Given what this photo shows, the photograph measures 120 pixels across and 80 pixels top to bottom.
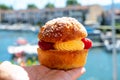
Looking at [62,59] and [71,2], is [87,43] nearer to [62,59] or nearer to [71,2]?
[62,59]

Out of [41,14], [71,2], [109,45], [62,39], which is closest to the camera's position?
[62,39]

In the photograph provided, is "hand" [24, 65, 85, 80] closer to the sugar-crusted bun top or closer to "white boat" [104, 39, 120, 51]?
the sugar-crusted bun top

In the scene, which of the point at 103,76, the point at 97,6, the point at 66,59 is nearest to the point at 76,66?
the point at 66,59

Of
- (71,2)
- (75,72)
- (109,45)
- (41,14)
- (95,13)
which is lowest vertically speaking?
(109,45)

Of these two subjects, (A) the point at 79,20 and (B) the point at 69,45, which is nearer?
(B) the point at 69,45

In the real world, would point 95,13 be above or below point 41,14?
above

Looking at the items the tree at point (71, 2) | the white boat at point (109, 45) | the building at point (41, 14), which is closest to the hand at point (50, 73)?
the white boat at point (109, 45)

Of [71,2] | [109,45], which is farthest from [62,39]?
[71,2]
